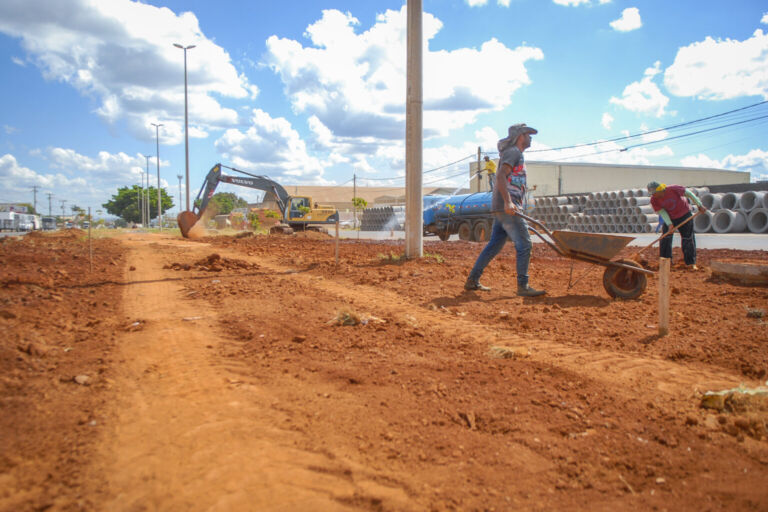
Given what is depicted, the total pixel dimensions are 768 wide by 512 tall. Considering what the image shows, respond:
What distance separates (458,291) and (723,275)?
3.97 metres

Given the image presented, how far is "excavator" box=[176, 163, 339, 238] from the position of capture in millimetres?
22906

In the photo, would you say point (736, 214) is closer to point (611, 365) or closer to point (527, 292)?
point (527, 292)

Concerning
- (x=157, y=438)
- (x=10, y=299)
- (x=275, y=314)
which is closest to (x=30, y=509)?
(x=157, y=438)

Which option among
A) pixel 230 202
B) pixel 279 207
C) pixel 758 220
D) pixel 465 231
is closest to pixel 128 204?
pixel 230 202

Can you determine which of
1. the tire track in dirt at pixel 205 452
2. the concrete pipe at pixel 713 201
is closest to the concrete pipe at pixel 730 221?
the concrete pipe at pixel 713 201

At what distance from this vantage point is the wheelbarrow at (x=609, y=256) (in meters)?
5.92

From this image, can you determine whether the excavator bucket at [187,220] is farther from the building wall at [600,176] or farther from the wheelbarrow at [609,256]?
the building wall at [600,176]

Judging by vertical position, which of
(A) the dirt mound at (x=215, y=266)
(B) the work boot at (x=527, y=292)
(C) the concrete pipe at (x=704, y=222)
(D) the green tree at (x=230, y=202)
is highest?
(D) the green tree at (x=230, y=202)

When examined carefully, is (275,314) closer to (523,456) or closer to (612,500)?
(523,456)

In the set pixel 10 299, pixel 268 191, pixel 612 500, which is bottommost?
pixel 612 500

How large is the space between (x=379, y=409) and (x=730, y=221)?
24.9 meters

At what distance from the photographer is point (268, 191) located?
26.8 meters

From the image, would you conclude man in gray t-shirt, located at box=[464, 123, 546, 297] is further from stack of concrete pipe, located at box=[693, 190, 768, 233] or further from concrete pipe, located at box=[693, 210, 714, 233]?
concrete pipe, located at box=[693, 210, 714, 233]

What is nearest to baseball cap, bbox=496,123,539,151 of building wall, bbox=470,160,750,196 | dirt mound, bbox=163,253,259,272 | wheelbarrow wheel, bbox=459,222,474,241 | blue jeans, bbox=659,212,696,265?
blue jeans, bbox=659,212,696,265
